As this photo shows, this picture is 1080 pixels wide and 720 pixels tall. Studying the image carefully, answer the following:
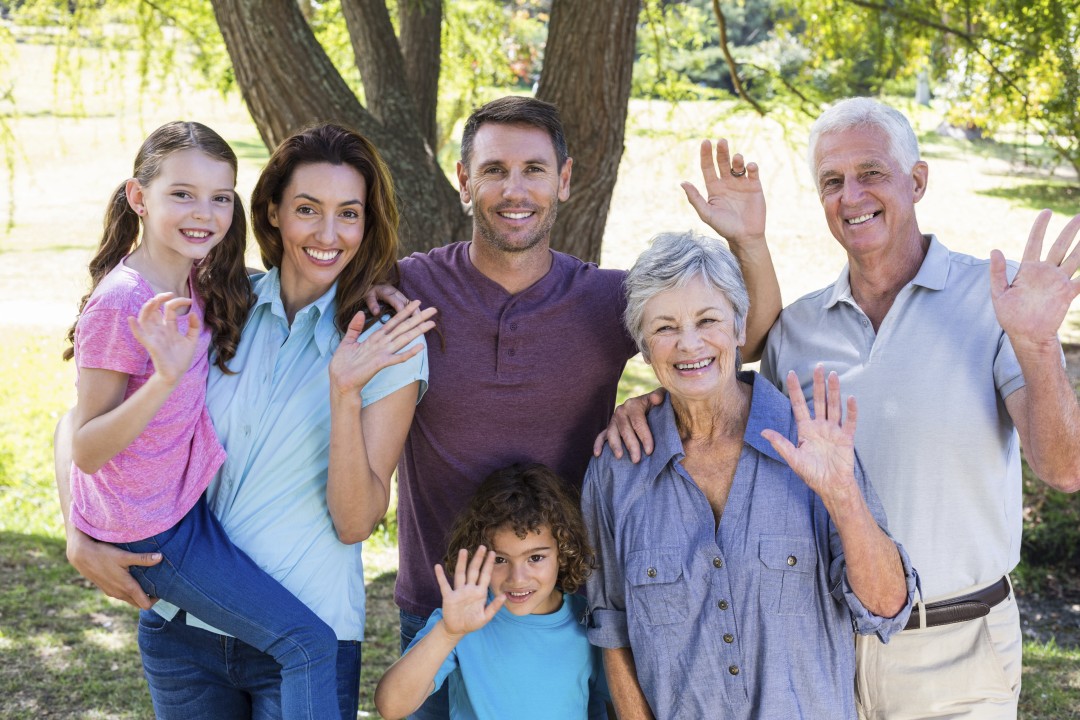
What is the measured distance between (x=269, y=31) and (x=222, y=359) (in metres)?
2.69

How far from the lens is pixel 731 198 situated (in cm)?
309

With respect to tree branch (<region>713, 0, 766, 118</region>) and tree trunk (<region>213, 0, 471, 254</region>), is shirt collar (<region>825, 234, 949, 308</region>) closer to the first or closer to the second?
tree trunk (<region>213, 0, 471, 254</region>)

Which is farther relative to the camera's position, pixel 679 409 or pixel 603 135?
pixel 603 135

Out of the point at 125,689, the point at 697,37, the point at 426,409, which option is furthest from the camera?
the point at 697,37

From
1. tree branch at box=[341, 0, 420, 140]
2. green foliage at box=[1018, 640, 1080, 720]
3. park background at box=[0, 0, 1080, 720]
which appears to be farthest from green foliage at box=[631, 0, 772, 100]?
green foliage at box=[1018, 640, 1080, 720]

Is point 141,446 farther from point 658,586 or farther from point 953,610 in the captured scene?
point 953,610

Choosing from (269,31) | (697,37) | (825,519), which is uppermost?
(697,37)

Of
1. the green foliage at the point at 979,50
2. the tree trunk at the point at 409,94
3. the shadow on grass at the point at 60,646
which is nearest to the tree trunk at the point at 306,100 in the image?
the tree trunk at the point at 409,94

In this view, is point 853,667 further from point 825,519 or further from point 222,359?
point 222,359

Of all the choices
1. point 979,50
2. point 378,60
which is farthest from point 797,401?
point 979,50

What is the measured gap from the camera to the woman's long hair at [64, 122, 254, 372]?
8.83 ft

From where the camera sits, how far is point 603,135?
5.20 metres

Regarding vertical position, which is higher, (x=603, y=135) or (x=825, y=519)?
(x=603, y=135)

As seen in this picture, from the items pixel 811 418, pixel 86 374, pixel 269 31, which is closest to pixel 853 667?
pixel 811 418
